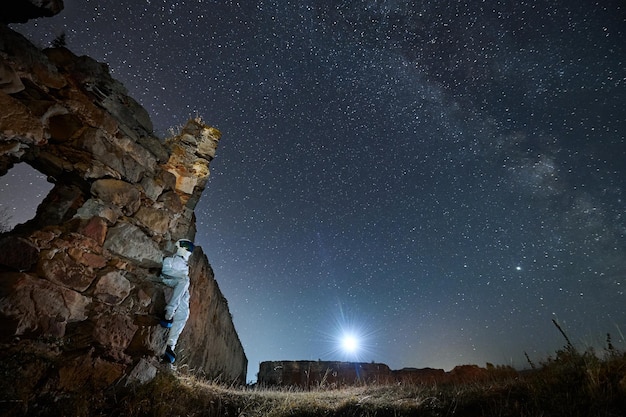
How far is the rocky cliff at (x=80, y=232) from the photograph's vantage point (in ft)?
8.38

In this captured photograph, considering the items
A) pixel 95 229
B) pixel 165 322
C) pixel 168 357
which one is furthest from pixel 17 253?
pixel 168 357

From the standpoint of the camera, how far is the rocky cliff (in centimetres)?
255

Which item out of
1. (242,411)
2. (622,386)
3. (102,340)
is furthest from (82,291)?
(622,386)

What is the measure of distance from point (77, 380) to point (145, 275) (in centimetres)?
136

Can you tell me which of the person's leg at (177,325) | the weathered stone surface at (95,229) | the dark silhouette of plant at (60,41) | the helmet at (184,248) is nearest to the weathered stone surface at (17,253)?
the weathered stone surface at (95,229)

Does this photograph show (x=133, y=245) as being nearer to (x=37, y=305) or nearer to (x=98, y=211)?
(x=98, y=211)

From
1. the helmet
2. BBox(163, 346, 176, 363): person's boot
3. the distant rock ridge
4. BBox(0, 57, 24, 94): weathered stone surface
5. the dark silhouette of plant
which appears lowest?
BBox(163, 346, 176, 363): person's boot

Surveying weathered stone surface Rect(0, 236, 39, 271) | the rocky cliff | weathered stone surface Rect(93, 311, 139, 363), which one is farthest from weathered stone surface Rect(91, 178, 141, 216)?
weathered stone surface Rect(93, 311, 139, 363)

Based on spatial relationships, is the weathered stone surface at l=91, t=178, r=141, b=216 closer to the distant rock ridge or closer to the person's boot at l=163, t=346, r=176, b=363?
the person's boot at l=163, t=346, r=176, b=363

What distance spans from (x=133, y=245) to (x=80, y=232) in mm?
566

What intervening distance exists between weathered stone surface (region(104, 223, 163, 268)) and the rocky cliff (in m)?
0.01

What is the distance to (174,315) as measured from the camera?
4.00m

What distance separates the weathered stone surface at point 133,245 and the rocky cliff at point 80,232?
0.01 m

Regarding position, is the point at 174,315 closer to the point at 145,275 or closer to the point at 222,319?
the point at 145,275
